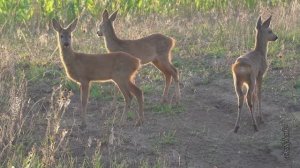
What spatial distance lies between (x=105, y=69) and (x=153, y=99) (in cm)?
Answer: 120

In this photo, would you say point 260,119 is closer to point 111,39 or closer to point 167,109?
point 167,109

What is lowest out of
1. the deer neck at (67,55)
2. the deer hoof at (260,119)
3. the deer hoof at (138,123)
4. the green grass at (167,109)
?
the deer hoof at (260,119)

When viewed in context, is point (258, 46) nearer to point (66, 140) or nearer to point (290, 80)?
point (290, 80)

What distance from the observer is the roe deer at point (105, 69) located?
29.0 ft

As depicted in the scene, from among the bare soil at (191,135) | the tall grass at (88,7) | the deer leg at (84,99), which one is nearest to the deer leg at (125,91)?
the bare soil at (191,135)

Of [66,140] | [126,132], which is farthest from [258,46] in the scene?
[66,140]

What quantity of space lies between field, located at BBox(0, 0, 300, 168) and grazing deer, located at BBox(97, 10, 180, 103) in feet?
1.06

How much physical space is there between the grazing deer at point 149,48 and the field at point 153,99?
0.32 m

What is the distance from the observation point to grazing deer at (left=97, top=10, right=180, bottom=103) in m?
9.91

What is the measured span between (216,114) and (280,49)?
313 centimetres

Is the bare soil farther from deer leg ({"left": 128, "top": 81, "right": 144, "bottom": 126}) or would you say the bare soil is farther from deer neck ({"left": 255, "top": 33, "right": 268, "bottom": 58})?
deer neck ({"left": 255, "top": 33, "right": 268, "bottom": 58})

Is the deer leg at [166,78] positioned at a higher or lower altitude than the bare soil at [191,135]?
higher

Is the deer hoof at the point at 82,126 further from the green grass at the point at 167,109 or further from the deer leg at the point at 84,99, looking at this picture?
the green grass at the point at 167,109

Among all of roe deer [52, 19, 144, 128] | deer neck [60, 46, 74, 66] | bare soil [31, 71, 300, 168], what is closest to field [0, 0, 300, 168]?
bare soil [31, 71, 300, 168]
